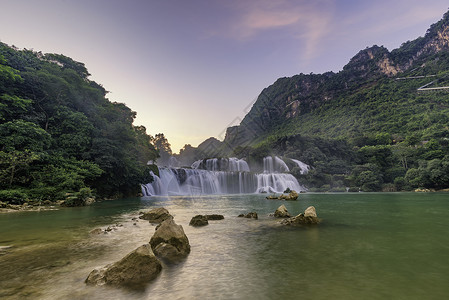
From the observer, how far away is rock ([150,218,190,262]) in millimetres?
4689

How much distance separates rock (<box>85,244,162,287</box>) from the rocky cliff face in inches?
4017

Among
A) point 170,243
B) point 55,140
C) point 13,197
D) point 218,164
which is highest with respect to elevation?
point 55,140

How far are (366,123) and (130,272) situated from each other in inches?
3674

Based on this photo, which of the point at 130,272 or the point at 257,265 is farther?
the point at 257,265

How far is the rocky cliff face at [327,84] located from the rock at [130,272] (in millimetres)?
102028

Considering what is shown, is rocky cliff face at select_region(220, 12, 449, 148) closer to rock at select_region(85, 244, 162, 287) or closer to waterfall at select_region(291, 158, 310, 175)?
waterfall at select_region(291, 158, 310, 175)

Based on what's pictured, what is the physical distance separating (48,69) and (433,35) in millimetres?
162513

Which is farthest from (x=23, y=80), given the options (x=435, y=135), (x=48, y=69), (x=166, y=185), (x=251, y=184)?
(x=435, y=135)

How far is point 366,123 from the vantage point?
78375 mm

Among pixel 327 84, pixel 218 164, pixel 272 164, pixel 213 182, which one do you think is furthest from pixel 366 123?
pixel 213 182

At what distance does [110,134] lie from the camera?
24.1 meters

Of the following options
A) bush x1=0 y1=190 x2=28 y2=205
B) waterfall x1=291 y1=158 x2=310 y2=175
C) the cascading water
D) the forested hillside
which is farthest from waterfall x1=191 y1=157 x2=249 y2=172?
bush x1=0 y1=190 x2=28 y2=205

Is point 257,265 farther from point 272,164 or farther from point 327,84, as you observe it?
point 327,84

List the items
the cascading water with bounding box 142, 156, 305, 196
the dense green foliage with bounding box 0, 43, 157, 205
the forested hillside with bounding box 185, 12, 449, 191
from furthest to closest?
the forested hillside with bounding box 185, 12, 449, 191, the cascading water with bounding box 142, 156, 305, 196, the dense green foliage with bounding box 0, 43, 157, 205
